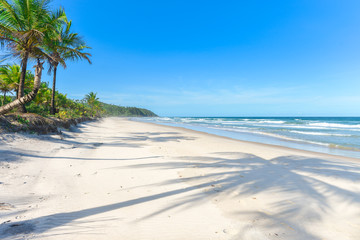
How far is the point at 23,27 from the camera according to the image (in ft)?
30.2

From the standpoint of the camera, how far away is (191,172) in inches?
199

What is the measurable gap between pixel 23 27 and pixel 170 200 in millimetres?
12484

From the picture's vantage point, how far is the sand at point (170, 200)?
7.95ft

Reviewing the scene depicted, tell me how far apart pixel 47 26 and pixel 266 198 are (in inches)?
535

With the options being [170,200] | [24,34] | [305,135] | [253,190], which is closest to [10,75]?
[24,34]

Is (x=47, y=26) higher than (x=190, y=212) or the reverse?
higher

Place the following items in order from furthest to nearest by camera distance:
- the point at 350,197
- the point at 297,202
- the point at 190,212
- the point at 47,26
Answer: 1. the point at 47,26
2. the point at 350,197
3. the point at 297,202
4. the point at 190,212

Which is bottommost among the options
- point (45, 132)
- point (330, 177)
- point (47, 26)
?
point (330, 177)

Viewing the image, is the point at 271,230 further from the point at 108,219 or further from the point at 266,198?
the point at 108,219

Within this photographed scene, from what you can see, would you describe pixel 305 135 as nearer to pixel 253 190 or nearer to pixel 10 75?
pixel 253 190

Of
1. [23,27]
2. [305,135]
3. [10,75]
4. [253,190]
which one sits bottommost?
[305,135]

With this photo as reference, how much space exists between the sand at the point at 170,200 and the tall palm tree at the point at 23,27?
213 inches

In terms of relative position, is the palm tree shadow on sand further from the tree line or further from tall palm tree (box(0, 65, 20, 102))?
tall palm tree (box(0, 65, 20, 102))

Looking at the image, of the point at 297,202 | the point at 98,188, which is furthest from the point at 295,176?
the point at 98,188
